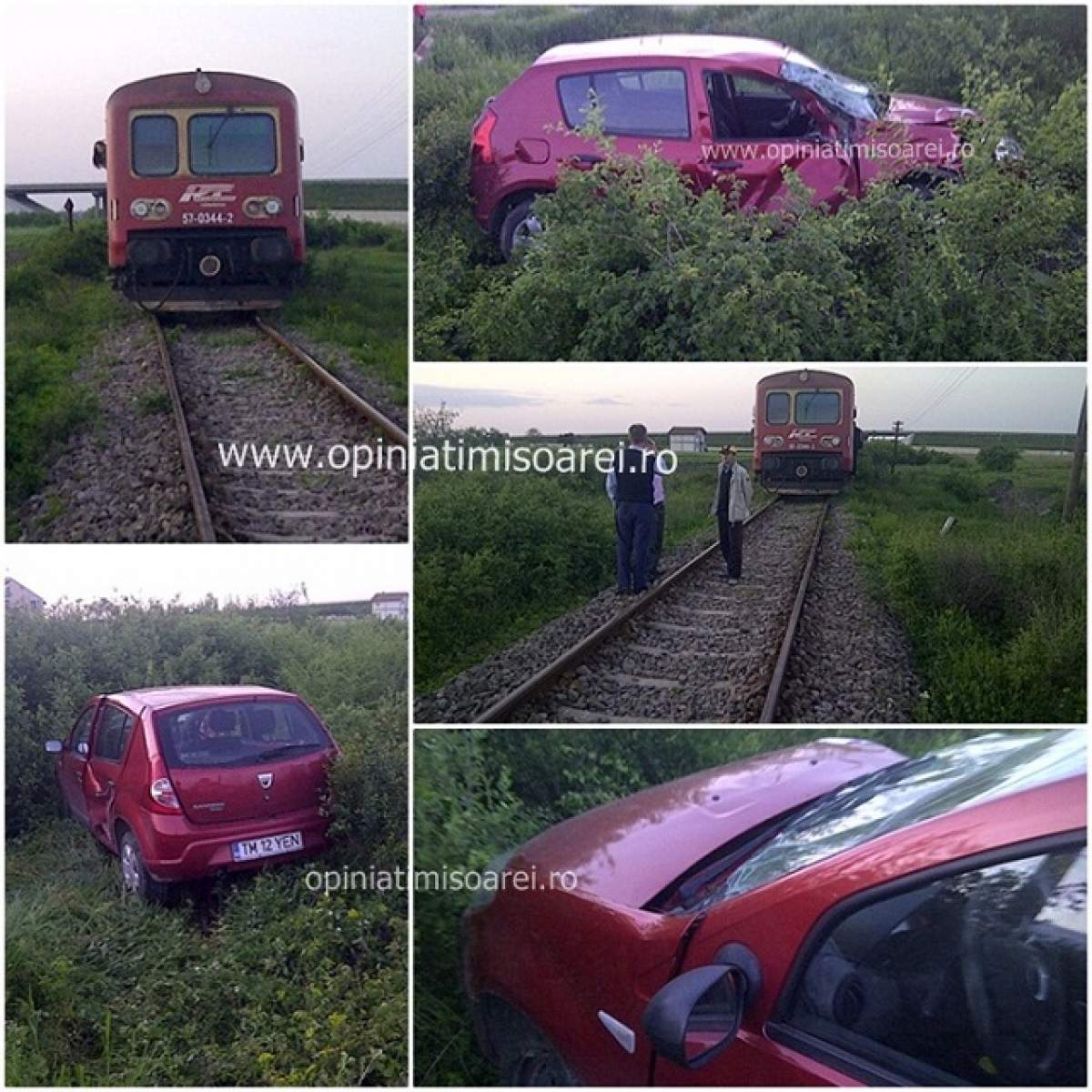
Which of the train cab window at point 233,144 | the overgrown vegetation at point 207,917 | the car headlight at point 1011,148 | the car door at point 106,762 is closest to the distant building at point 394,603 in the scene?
the overgrown vegetation at point 207,917

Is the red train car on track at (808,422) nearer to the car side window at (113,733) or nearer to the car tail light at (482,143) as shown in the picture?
the car tail light at (482,143)

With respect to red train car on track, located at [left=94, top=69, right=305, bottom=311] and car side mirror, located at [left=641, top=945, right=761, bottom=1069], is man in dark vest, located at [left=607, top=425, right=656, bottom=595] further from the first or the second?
car side mirror, located at [left=641, top=945, right=761, bottom=1069]

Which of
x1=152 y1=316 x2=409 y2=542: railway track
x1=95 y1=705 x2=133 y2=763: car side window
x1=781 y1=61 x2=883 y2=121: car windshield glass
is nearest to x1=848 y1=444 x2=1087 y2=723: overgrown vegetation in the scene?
x1=781 y1=61 x2=883 y2=121: car windshield glass

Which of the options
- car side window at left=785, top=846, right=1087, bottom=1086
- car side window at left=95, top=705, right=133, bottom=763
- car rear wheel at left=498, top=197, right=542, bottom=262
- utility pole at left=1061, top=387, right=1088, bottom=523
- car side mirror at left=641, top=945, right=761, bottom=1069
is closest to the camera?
car side window at left=785, top=846, right=1087, bottom=1086

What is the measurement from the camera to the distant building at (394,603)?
4.21m

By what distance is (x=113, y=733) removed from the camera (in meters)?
4.34

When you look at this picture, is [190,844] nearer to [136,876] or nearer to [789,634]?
[136,876]

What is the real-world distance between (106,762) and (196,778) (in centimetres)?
38

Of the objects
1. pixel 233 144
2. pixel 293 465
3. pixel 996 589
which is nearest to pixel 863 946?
pixel 996 589

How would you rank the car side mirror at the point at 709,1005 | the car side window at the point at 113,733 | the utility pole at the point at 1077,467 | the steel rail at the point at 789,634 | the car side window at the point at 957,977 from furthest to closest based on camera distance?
the car side window at the point at 113,733, the utility pole at the point at 1077,467, the steel rail at the point at 789,634, the car side mirror at the point at 709,1005, the car side window at the point at 957,977

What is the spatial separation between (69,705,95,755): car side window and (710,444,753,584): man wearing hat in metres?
2.27

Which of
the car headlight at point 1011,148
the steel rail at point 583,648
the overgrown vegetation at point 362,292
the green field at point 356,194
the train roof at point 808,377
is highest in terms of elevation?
the car headlight at point 1011,148

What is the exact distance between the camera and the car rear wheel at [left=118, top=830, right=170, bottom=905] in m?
4.24

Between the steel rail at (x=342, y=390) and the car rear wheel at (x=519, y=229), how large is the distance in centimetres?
76
